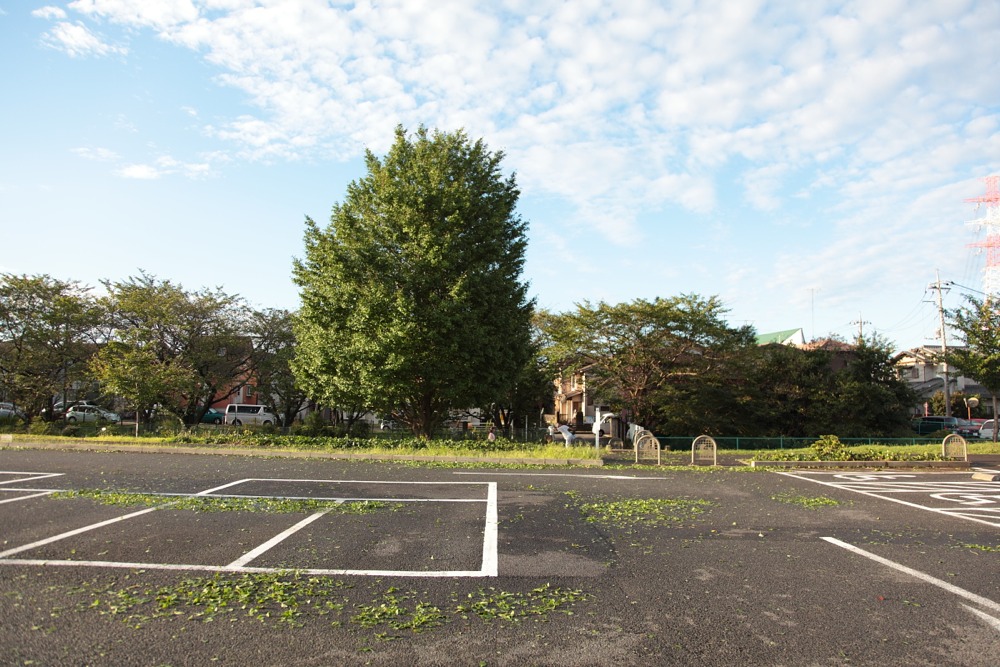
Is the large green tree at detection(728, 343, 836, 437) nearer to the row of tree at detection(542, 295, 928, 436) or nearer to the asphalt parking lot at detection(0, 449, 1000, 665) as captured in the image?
the row of tree at detection(542, 295, 928, 436)

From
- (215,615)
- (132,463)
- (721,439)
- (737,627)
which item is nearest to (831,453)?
(721,439)

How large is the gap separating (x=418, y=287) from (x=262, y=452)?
677 cm

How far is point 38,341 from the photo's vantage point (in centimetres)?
2364

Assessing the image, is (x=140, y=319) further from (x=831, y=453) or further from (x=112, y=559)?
(x=831, y=453)

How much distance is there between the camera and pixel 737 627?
4258 millimetres

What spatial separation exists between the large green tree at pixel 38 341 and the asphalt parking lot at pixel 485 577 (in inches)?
648

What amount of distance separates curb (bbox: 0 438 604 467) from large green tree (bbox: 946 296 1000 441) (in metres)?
19.5

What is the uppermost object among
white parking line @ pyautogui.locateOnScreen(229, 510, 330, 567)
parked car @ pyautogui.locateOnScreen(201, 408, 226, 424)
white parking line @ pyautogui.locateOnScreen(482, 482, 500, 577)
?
white parking line @ pyautogui.locateOnScreen(229, 510, 330, 567)

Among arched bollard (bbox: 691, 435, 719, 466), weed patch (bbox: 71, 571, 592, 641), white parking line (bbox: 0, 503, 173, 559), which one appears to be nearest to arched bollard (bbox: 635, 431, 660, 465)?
arched bollard (bbox: 691, 435, 719, 466)

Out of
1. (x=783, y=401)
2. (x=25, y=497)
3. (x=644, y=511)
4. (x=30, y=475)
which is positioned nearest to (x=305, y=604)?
(x=644, y=511)

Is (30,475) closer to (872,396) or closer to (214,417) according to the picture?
(872,396)

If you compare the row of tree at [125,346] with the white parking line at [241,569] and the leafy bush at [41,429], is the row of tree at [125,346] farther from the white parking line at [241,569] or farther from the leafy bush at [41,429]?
the white parking line at [241,569]

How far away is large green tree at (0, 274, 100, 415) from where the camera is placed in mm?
23344

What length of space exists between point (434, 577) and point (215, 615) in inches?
73.4
